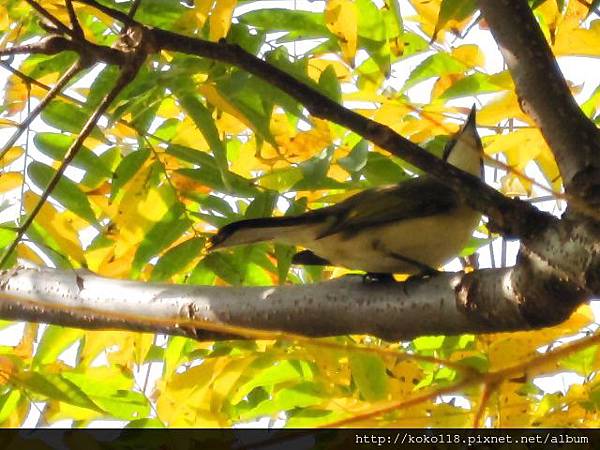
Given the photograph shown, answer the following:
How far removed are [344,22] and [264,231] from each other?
627 millimetres

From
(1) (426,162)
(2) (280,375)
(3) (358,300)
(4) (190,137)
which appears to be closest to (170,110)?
(4) (190,137)

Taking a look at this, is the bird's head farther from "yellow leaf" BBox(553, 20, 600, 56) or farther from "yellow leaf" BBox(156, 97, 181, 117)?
"yellow leaf" BBox(156, 97, 181, 117)

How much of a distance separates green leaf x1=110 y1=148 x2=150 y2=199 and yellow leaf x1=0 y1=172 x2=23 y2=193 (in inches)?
11.5

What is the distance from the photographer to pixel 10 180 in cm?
251

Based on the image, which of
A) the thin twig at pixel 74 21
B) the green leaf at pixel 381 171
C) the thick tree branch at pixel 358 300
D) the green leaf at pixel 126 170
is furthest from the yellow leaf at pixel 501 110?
the thin twig at pixel 74 21

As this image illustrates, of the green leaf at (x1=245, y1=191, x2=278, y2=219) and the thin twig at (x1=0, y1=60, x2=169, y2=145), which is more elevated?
the thin twig at (x1=0, y1=60, x2=169, y2=145)

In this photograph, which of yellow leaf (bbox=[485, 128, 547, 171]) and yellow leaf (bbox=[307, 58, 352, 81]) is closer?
yellow leaf (bbox=[485, 128, 547, 171])

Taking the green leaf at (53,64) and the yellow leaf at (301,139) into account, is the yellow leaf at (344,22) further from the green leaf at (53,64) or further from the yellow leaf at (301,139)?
the green leaf at (53,64)

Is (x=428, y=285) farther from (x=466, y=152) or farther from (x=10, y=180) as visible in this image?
(x=466, y=152)

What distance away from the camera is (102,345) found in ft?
8.39

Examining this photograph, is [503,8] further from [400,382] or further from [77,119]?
[77,119]

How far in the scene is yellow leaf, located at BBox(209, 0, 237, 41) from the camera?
6.92ft

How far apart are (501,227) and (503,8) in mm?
562

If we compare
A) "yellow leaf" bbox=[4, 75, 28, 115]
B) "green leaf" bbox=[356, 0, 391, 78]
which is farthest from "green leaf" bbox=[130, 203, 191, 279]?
"green leaf" bbox=[356, 0, 391, 78]
